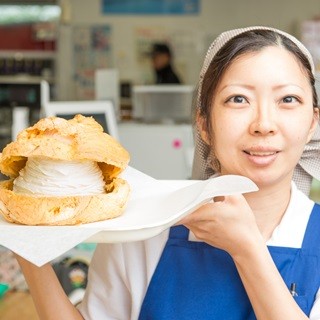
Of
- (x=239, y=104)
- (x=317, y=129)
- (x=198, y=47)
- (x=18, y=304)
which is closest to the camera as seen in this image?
(x=239, y=104)

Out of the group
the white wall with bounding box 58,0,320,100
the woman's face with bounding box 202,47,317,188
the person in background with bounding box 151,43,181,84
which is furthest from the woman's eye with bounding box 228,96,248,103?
the white wall with bounding box 58,0,320,100

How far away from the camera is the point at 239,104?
A: 1259 mm

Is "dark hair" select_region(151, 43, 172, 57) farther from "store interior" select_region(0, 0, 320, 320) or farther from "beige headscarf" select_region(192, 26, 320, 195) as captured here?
"beige headscarf" select_region(192, 26, 320, 195)

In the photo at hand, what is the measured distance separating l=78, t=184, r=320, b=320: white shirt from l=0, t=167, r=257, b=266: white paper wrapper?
0.20m

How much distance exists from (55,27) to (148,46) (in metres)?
1.38

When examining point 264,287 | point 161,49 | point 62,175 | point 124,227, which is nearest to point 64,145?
point 62,175

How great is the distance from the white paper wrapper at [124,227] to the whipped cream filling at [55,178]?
78 mm

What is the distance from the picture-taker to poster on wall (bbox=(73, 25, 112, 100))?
9242mm

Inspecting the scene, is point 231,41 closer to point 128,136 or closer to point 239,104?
point 239,104

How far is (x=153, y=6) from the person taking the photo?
920cm

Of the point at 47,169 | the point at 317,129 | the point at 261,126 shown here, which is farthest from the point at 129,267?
the point at 317,129

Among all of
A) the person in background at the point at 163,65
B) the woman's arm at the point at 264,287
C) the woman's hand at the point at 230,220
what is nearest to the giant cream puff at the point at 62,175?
the woman's hand at the point at 230,220

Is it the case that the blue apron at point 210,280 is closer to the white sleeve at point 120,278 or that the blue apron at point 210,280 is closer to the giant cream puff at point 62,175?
the white sleeve at point 120,278

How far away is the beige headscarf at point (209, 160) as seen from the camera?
142cm
